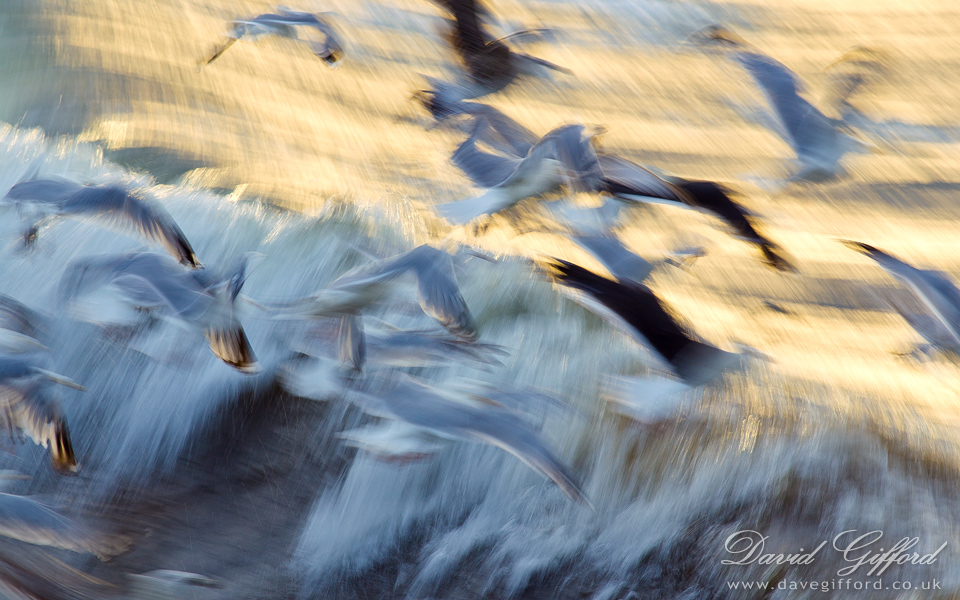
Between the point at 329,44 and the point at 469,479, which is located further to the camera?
the point at 329,44

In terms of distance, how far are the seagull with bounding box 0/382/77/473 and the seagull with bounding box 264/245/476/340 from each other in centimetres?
17

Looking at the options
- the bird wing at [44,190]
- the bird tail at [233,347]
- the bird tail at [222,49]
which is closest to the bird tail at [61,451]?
the bird tail at [233,347]

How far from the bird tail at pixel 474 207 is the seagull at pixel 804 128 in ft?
0.84

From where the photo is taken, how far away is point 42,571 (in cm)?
43

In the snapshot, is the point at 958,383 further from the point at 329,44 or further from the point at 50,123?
the point at 50,123

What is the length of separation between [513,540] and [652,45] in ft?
1.68

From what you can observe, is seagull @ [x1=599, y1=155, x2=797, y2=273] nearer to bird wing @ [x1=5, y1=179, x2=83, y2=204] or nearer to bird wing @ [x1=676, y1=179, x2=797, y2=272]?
bird wing @ [x1=676, y1=179, x2=797, y2=272]

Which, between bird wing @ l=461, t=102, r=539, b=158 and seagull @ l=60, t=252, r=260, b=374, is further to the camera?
bird wing @ l=461, t=102, r=539, b=158

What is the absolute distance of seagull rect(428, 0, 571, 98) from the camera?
2.29 ft

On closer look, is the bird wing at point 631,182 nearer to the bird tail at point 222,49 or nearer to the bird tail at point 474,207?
the bird tail at point 474,207

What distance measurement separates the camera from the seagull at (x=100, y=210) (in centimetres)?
56

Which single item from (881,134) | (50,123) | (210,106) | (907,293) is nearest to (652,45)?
(881,134)
